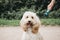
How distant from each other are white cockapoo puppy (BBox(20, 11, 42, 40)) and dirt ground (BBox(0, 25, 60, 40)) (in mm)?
1043

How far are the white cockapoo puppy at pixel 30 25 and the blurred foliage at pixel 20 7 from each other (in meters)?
1.61

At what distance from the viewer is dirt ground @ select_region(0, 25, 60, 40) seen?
3853 millimetres

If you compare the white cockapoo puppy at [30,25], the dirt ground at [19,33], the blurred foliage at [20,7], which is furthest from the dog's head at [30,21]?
the blurred foliage at [20,7]

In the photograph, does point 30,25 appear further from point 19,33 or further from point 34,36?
point 19,33

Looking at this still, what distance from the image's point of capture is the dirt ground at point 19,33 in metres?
3.85

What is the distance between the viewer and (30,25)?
8.95 feet

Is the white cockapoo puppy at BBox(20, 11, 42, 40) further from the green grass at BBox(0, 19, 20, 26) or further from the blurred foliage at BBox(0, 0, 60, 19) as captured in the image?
the blurred foliage at BBox(0, 0, 60, 19)

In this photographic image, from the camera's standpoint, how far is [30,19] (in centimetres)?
265

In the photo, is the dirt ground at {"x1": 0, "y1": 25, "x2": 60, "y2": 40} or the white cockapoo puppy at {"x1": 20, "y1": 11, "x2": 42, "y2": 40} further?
the dirt ground at {"x1": 0, "y1": 25, "x2": 60, "y2": 40}

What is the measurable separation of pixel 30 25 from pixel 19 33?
134cm

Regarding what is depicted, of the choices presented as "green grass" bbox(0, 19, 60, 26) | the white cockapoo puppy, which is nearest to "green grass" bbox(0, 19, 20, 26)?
"green grass" bbox(0, 19, 60, 26)

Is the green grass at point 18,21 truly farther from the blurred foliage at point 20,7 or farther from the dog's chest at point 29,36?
the dog's chest at point 29,36

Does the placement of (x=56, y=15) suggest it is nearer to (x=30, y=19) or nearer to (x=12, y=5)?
(x=12, y=5)

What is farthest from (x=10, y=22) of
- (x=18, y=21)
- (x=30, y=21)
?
(x=30, y=21)
